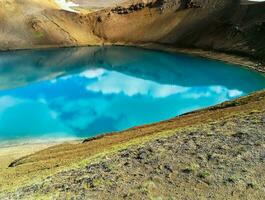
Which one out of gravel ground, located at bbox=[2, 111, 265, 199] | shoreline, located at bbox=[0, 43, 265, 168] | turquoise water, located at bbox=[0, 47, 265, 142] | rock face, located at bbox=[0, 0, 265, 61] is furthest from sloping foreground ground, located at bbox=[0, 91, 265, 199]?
rock face, located at bbox=[0, 0, 265, 61]

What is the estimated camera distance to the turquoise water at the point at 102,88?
48.4 metres

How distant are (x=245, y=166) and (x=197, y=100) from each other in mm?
39931

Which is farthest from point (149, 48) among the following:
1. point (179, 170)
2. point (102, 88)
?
point (179, 170)

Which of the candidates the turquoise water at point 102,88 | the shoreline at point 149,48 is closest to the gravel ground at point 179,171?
the shoreline at point 149,48

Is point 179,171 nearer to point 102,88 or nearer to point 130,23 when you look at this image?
point 102,88

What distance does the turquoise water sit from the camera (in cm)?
4838

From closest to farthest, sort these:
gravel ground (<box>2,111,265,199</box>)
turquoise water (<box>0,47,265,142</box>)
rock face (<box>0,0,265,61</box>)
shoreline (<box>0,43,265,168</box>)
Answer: gravel ground (<box>2,111,265,199</box>), shoreline (<box>0,43,265,168</box>), turquoise water (<box>0,47,265,142</box>), rock face (<box>0,0,265,61</box>)

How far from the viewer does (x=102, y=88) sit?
65125 millimetres

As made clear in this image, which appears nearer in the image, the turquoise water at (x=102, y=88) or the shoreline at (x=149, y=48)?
the shoreline at (x=149, y=48)

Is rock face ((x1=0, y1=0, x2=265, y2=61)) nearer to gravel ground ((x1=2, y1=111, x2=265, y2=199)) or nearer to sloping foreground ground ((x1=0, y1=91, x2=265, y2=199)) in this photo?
sloping foreground ground ((x1=0, y1=91, x2=265, y2=199))

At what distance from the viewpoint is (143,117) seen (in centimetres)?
4912

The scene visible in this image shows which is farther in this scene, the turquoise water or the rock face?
the rock face

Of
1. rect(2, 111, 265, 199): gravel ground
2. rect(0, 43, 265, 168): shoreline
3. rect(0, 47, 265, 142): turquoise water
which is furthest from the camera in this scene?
rect(0, 47, 265, 142): turquoise water

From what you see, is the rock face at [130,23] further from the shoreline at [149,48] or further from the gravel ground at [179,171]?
the gravel ground at [179,171]
